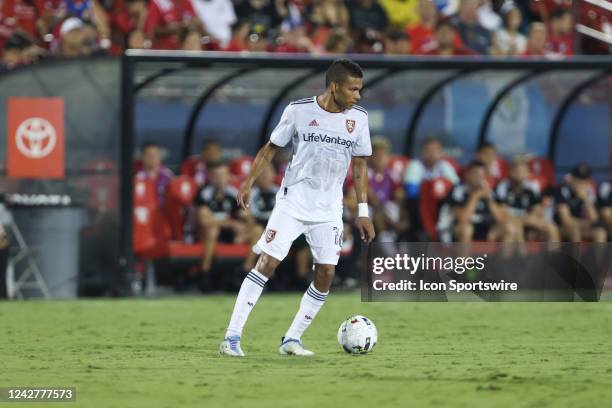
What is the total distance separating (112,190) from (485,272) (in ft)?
18.2

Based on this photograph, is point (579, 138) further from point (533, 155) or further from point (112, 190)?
point (112, 190)

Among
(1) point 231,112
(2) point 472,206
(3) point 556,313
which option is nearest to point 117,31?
(1) point 231,112

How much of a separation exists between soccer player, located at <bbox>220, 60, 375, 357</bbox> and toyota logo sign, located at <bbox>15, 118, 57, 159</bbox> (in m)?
6.13

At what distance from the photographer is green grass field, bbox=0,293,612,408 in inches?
263

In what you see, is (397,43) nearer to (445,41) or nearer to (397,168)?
(445,41)

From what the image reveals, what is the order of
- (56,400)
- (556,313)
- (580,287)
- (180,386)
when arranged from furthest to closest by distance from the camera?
(556,313), (580,287), (180,386), (56,400)

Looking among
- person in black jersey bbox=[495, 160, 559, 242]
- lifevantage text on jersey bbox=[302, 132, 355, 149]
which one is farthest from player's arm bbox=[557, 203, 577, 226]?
lifevantage text on jersey bbox=[302, 132, 355, 149]

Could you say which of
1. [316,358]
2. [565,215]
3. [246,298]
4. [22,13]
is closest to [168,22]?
[22,13]

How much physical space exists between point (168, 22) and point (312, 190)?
8163mm

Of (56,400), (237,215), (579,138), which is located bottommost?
(56,400)

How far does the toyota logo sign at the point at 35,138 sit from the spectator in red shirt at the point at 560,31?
6734mm

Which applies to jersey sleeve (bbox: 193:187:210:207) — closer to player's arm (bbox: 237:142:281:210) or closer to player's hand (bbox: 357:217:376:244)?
player's arm (bbox: 237:142:281:210)

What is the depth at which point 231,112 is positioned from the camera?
57.1ft

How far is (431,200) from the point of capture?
16047 millimetres
